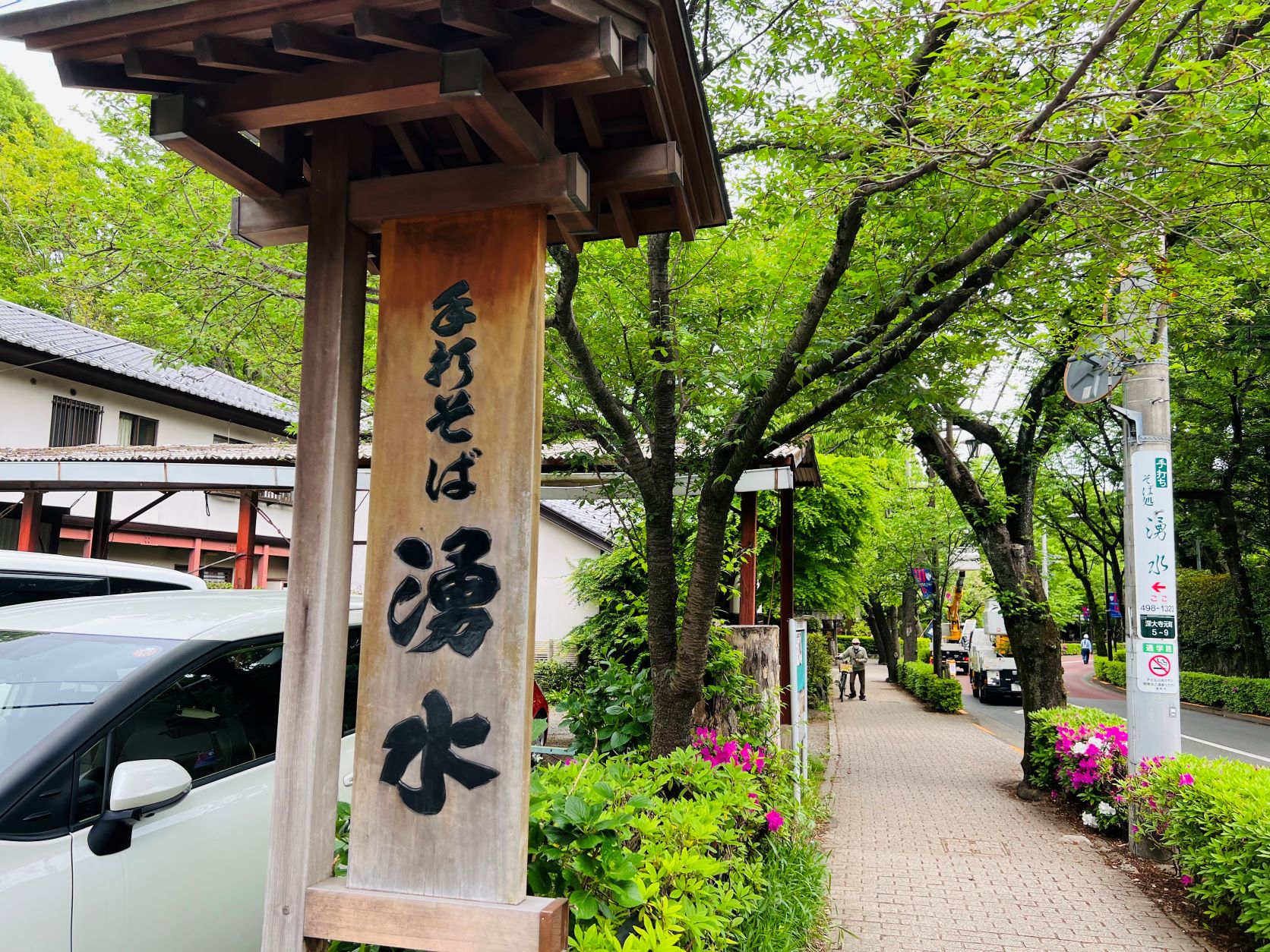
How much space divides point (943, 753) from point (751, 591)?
7832mm

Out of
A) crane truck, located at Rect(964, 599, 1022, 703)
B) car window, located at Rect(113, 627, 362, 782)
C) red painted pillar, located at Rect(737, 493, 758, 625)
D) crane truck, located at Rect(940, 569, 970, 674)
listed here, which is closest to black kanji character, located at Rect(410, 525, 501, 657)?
car window, located at Rect(113, 627, 362, 782)

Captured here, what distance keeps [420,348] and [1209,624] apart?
31.6 metres

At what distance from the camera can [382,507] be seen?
9.98 feet

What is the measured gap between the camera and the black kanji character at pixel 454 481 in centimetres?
297

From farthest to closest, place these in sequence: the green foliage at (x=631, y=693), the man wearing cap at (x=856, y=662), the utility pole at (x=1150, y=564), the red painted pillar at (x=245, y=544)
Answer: the man wearing cap at (x=856, y=662) → the red painted pillar at (x=245, y=544) → the utility pole at (x=1150, y=564) → the green foliage at (x=631, y=693)

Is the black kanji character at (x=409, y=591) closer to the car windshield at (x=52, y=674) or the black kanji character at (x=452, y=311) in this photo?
the black kanji character at (x=452, y=311)

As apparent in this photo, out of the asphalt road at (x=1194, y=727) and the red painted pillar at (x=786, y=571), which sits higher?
the red painted pillar at (x=786, y=571)

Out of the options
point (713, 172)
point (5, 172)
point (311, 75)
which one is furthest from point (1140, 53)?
point (5, 172)

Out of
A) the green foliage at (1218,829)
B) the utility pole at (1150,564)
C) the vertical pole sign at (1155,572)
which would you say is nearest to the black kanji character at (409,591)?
the green foliage at (1218,829)

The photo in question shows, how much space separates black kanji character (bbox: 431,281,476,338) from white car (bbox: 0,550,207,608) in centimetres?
366

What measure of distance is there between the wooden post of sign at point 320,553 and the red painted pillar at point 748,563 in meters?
5.71

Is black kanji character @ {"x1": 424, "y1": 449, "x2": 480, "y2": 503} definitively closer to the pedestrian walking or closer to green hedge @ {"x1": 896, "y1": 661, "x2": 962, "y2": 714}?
green hedge @ {"x1": 896, "y1": 661, "x2": 962, "y2": 714}

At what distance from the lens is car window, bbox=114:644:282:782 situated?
330 cm

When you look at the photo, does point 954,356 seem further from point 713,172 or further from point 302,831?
point 302,831
